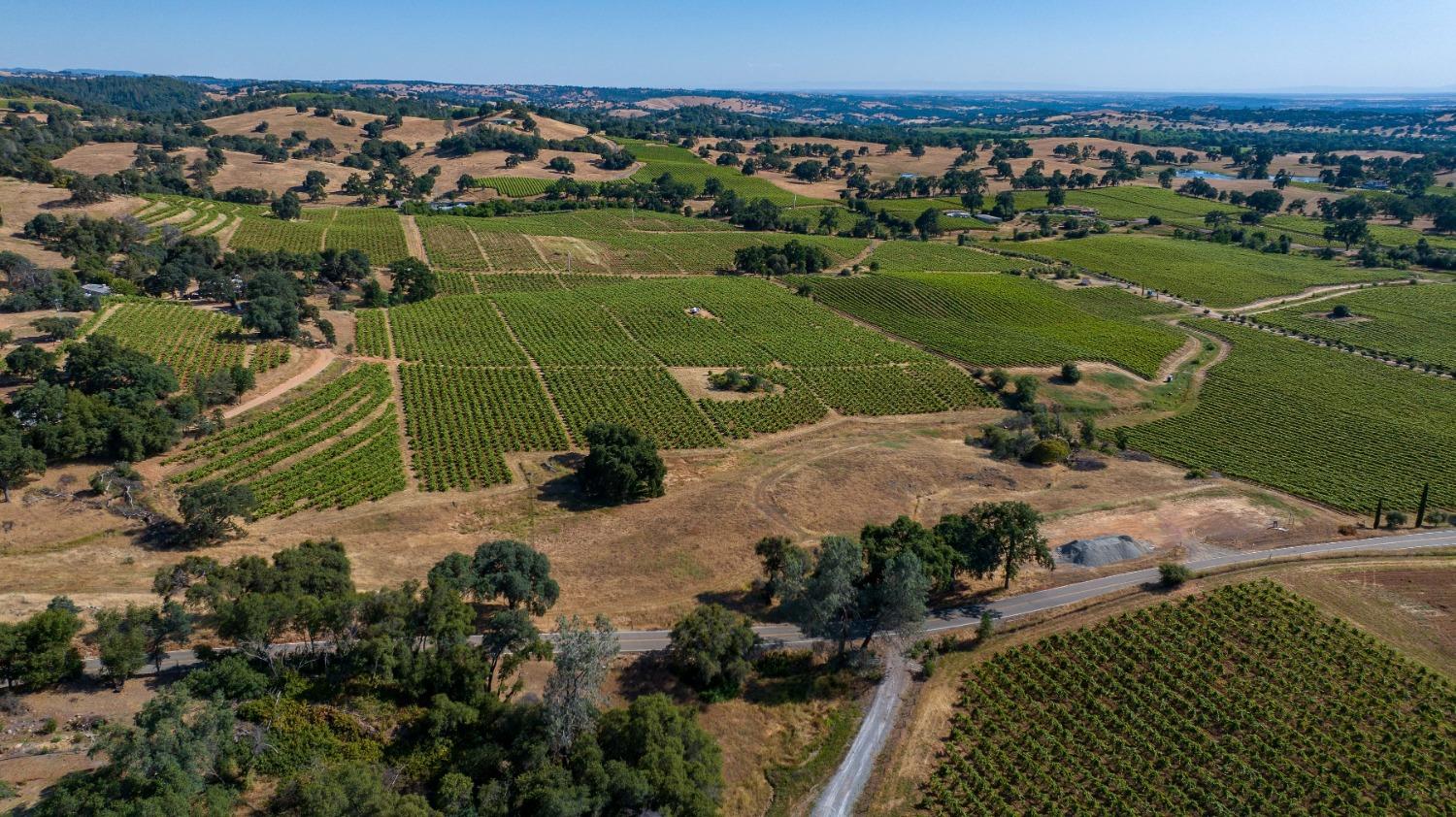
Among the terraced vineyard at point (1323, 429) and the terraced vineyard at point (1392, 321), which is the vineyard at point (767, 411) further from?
the terraced vineyard at point (1392, 321)

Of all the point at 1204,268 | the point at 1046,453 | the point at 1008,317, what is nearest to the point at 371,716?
the point at 1046,453

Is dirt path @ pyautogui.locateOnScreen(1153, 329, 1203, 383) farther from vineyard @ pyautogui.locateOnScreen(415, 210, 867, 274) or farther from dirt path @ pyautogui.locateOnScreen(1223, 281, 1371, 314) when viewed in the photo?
vineyard @ pyautogui.locateOnScreen(415, 210, 867, 274)

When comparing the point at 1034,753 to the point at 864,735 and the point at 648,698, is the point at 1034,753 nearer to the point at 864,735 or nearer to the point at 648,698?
the point at 864,735

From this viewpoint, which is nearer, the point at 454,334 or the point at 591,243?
the point at 454,334

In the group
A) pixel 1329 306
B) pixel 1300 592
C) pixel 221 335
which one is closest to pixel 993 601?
pixel 1300 592

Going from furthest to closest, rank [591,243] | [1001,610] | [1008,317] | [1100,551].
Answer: [591,243] < [1008,317] < [1100,551] < [1001,610]

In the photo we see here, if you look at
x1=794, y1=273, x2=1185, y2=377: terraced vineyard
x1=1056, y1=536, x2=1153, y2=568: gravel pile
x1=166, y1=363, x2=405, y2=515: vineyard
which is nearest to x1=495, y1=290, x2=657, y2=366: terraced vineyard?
x1=166, y1=363, x2=405, y2=515: vineyard

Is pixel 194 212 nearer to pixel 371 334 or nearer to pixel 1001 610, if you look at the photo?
pixel 371 334
